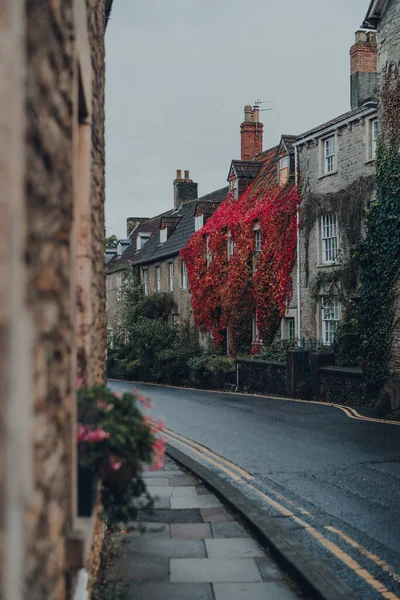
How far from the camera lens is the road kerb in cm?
530

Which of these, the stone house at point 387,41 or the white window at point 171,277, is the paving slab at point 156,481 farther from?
the white window at point 171,277

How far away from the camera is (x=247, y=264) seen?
28016 millimetres

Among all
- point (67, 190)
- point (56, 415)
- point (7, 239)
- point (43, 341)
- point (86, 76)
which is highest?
point (86, 76)

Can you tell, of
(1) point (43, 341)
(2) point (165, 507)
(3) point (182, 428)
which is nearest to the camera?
(1) point (43, 341)

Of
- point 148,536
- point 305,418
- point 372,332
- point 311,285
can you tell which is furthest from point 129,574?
point 311,285

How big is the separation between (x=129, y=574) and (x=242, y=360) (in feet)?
67.2

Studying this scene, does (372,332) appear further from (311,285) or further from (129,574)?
(129,574)

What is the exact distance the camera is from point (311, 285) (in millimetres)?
24906

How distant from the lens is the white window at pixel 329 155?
24.3 m

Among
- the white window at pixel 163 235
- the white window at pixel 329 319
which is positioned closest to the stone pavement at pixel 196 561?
the white window at pixel 329 319

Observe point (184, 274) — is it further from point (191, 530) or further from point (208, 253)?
point (191, 530)

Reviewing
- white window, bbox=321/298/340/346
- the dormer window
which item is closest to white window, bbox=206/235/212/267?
white window, bbox=321/298/340/346

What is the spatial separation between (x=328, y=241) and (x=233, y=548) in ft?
62.2

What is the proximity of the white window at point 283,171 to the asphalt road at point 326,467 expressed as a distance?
36.6 ft
